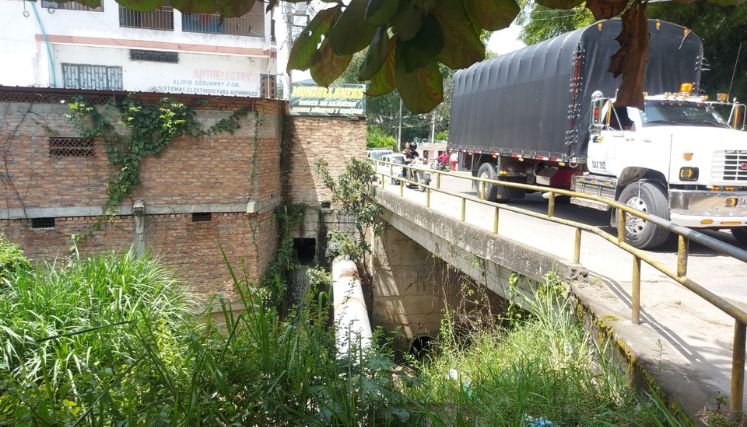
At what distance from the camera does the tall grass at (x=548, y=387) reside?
308 centimetres

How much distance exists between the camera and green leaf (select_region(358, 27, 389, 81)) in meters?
1.53

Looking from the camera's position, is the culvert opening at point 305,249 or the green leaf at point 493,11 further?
the culvert opening at point 305,249

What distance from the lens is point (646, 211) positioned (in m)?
6.77

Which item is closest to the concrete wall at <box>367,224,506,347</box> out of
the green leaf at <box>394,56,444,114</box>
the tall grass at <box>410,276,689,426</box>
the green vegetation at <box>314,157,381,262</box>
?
the green vegetation at <box>314,157,381,262</box>

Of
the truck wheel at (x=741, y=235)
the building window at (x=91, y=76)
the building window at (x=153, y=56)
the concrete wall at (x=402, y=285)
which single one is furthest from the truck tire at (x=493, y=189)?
the building window at (x=91, y=76)

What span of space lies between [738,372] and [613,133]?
5719 millimetres

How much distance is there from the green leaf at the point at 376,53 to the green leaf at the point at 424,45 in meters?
0.07

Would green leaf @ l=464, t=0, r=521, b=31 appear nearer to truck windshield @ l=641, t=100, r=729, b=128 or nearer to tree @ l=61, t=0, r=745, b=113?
tree @ l=61, t=0, r=745, b=113

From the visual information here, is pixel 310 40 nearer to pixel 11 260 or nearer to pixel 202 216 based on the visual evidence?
pixel 11 260

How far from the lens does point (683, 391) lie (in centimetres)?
312

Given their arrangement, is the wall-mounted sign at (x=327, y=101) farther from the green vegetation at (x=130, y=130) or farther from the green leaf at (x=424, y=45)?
the green leaf at (x=424, y=45)

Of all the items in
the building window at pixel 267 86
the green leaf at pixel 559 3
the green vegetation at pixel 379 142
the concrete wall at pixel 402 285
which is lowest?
the concrete wall at pixel 402 285

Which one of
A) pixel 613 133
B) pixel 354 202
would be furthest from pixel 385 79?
pixel 354 202

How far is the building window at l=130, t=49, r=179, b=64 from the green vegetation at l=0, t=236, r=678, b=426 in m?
19.6
